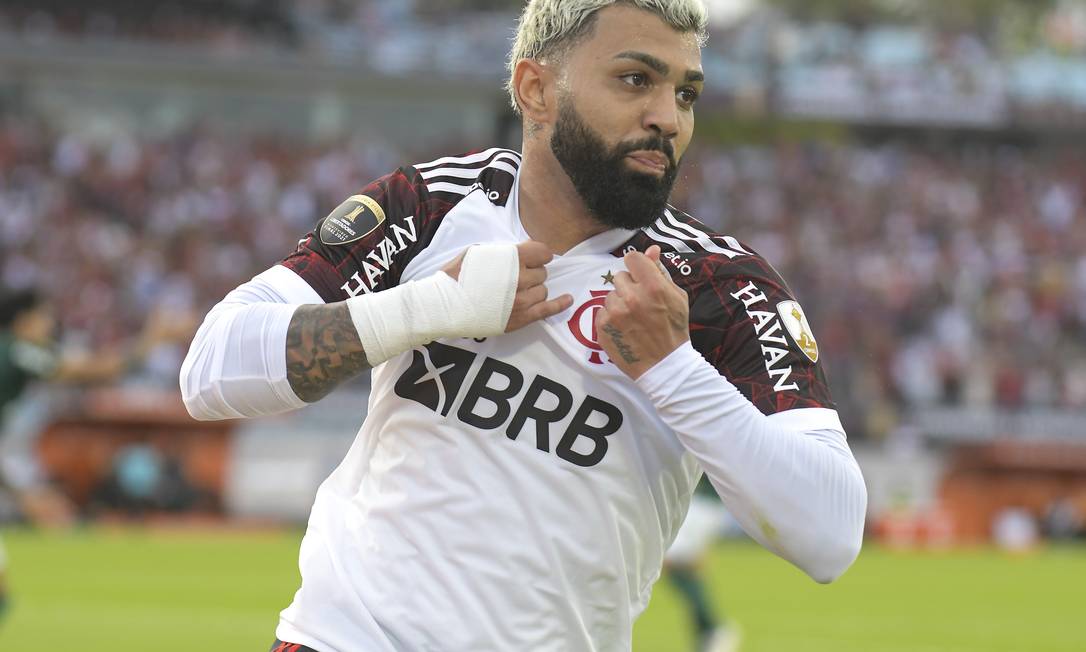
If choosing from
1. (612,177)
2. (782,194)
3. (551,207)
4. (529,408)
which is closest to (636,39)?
(612,177)

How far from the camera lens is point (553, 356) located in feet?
10.1

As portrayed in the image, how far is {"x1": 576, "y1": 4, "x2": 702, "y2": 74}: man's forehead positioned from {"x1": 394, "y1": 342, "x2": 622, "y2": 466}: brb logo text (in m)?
0.63

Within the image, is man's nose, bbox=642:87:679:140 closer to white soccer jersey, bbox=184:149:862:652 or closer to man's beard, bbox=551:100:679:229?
man's beard, bbox=551:100:679:229

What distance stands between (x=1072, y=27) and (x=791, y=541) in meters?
48.9

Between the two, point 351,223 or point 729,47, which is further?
point 729,47

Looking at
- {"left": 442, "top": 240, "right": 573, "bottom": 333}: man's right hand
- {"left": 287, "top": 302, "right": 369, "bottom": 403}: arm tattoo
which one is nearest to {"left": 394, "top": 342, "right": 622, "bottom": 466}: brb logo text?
{"left": 442, "top": 240, "right": 573, "bottom": 333}: man's right hand

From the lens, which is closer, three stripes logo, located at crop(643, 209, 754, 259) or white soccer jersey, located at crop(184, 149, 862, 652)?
white soccer jersey, located at crop(184, 149, 862, 652)

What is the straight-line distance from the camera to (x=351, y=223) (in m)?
3.10

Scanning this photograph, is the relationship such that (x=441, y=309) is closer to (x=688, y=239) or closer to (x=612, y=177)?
(x=612, y=177)

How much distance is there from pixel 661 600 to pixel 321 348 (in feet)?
43.8

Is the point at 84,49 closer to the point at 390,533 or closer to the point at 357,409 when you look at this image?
the point at 357,409

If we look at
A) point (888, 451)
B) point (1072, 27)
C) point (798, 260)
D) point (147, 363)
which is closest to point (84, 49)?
point (147, 363)

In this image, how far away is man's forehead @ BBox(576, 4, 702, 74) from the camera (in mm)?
3039

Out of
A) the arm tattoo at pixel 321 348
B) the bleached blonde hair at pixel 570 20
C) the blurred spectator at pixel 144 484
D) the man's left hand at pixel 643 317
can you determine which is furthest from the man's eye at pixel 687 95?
the blurred spectator at pixel 144 484
